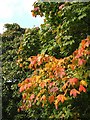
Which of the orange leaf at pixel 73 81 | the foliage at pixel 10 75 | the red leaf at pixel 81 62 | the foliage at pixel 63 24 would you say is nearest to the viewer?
the orange leaf at pixel 73 81

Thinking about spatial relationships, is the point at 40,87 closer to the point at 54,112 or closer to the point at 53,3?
the point at 54,112

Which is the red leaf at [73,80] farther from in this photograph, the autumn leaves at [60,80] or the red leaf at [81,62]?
the red leaf at [81,62]

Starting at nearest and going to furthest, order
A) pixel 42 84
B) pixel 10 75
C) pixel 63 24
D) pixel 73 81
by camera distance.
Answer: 1. pixel 73 81
2. pixel 42 84
3. pixel 63 24
4. pixel 10 75

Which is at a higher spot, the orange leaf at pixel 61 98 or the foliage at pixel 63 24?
the foliage at pixel 63 24

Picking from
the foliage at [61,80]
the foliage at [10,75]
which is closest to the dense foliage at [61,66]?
the foliage at [61,80]

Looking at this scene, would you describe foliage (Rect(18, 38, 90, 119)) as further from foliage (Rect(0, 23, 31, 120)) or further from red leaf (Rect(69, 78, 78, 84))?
→ foliage (Rect(0, 23, 31, 120))

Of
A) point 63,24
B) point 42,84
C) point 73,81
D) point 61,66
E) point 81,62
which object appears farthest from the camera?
point 63,24

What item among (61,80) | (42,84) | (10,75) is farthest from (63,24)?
(10,75)

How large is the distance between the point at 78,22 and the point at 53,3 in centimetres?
102

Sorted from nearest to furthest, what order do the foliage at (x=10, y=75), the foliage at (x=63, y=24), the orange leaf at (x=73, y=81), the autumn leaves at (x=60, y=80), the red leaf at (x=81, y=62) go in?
the orange leaf at (x=73, y=81) < the autumn leaves at (x=60, y=80) < the red leaf at (x=81, y=62) < the foliage at (x=63, y=24) < the foliage at (x=10, y=75)

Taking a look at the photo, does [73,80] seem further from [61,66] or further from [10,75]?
[10,75]

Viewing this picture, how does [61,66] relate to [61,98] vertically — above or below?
above

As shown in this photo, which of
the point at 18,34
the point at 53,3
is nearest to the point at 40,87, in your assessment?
the point at 53,3

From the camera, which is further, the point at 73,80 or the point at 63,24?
the point at 63,24
